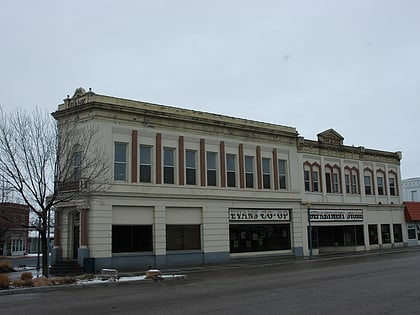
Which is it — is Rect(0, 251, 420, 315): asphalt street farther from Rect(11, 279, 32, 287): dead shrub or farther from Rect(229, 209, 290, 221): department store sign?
Rect(229, 209, 290, 221): department store sign

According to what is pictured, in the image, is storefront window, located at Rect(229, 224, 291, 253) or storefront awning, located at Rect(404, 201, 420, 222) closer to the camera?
storefront window, located at Rect(229, 224, 291, 253)

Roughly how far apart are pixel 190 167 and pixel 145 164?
3.43 m

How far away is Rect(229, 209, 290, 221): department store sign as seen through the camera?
112ft

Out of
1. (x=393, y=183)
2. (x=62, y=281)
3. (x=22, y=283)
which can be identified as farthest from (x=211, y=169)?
(x=393, y=183)

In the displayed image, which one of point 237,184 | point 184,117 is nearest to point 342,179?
point 237,184

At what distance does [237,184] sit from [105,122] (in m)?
10.8

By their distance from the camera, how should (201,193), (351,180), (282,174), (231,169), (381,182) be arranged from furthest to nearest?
(381,182) < (351,180) < (282,174) < (231,169) < (201,193)

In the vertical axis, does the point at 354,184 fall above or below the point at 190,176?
above

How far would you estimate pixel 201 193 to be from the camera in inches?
1272

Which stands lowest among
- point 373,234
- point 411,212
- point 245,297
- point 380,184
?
point 245,297

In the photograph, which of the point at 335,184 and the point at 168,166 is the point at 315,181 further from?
the point at 168,166

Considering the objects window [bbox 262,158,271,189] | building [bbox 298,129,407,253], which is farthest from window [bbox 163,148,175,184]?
building [bbox 298,129,407,253]

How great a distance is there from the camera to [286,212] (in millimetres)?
37531

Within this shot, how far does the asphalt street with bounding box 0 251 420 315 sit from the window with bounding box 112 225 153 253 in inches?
308
